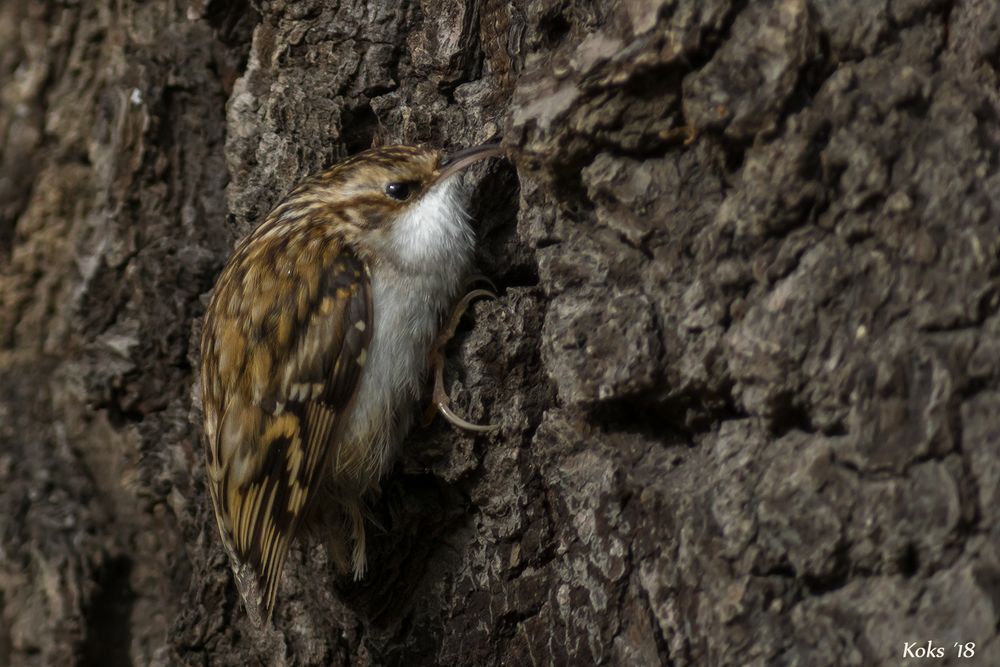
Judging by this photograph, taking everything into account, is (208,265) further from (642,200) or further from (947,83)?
(947,83)

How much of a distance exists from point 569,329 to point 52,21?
213cm

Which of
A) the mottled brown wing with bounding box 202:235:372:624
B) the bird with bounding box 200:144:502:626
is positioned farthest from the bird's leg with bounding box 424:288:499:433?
the mottled brown wing with bounding box 202:235:372:624

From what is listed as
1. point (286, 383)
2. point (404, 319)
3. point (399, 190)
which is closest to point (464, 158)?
point (399, 190)

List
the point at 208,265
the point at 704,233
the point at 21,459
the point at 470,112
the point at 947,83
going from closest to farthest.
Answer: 1. the point at 947,83
2. the point at 704,233
3. the point at 470,112
4. the point at 208,265
5. the point at 21,459

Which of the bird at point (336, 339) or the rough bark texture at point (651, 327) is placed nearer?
the rough bark texture at point (651, 327)

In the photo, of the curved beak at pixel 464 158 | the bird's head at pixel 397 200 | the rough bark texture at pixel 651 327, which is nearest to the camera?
the rough bark texture at pixel 651 327

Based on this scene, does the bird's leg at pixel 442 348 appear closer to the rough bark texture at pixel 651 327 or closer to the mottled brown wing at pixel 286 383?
the rough bark texture at pixel 651 327

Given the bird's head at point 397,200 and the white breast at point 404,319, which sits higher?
the bird's head at point 397,200

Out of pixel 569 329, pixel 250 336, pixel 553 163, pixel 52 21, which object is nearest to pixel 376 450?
pixel 250 336

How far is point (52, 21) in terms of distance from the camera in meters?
3.23

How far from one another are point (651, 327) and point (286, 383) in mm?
869

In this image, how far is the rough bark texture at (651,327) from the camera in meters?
1.56

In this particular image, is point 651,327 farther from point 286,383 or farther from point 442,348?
point 286,383

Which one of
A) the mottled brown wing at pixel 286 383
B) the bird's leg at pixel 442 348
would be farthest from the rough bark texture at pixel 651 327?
the mottled brown wing at pixel 286 383
